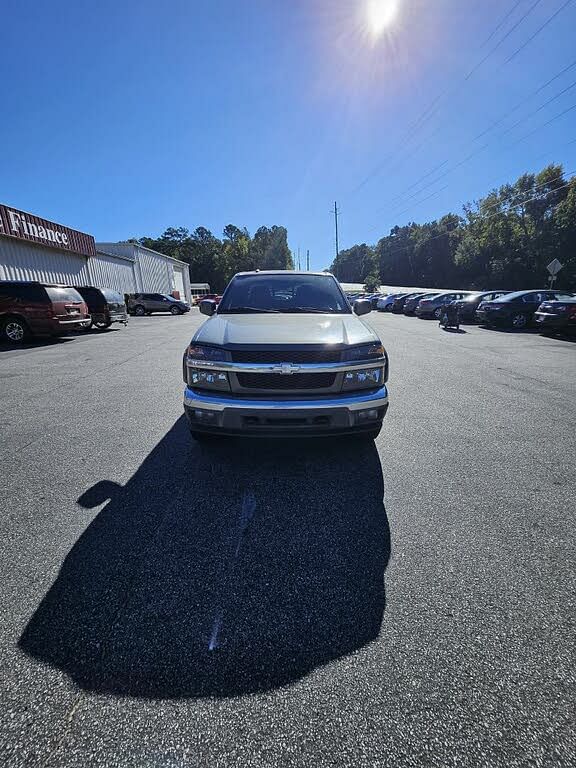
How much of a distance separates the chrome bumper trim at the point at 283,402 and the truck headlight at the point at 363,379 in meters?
0.07

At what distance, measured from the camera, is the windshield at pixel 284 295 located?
12.8ft

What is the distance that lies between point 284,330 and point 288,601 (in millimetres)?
2047

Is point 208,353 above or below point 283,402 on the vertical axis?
above

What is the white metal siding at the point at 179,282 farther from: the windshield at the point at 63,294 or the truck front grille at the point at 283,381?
the truck front grille at the point at 283,381

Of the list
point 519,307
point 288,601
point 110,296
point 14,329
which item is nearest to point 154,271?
point 110,296

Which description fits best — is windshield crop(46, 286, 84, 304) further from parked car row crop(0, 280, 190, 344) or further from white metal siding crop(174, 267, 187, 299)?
white metal siding crop(174, 267, 187, 299)

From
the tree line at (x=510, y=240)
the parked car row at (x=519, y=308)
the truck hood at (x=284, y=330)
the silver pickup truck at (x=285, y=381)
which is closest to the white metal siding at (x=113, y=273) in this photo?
the parked car row at (x=519, y=308)

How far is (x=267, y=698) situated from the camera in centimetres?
132

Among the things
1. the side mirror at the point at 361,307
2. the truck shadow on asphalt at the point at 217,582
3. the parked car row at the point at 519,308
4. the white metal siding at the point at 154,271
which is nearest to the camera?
the truck shadow on asphalt at the point at 217,582

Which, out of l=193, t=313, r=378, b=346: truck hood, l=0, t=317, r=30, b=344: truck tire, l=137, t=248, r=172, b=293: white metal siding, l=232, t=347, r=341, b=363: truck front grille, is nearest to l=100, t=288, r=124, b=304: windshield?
l=0, t=317, r=30, b=344: truck tire

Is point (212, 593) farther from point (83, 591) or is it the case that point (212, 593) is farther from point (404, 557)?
point (404, 557)

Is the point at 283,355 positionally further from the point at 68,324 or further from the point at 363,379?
the point at 68,324

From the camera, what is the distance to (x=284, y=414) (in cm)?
260

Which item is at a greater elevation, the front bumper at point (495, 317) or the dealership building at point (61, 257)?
Answer: the dealership building at point (61, 257)
